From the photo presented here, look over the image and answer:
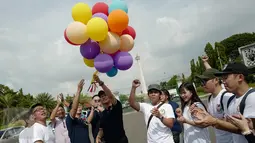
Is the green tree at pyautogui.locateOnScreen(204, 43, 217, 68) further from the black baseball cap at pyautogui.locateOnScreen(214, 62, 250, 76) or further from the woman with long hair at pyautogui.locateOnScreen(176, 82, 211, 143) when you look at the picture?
the black baseball cap at pyautogui.locateOnScreen(214, 62, 250, 76)

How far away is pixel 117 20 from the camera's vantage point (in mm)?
4051

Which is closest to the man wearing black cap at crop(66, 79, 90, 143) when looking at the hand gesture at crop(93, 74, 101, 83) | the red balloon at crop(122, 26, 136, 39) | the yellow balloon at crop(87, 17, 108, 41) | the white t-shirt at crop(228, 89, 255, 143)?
the hand gesture at crop(93, 74, 101, 83)

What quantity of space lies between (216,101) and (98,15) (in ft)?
7.71

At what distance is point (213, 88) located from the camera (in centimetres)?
371

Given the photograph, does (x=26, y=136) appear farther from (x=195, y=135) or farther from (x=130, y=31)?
(x=130, y=31)

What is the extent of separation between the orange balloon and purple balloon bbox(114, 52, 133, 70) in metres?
0.42

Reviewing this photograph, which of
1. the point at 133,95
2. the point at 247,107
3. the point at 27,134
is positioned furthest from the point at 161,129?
the point at 27,134

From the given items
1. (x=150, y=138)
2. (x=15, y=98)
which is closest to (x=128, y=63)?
(x=150, y=138)

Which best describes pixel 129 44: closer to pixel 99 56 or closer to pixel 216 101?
pixel 99 56

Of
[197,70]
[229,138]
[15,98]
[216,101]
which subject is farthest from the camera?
[197,70]

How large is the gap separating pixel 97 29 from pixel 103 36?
16 cm

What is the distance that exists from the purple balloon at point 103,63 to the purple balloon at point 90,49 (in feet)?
0.38

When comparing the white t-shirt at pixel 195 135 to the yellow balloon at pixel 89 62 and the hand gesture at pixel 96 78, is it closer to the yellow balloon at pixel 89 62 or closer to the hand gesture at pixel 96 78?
the hand gesture at pixel 96 78

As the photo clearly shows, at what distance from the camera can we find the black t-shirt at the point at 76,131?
4.33 m
